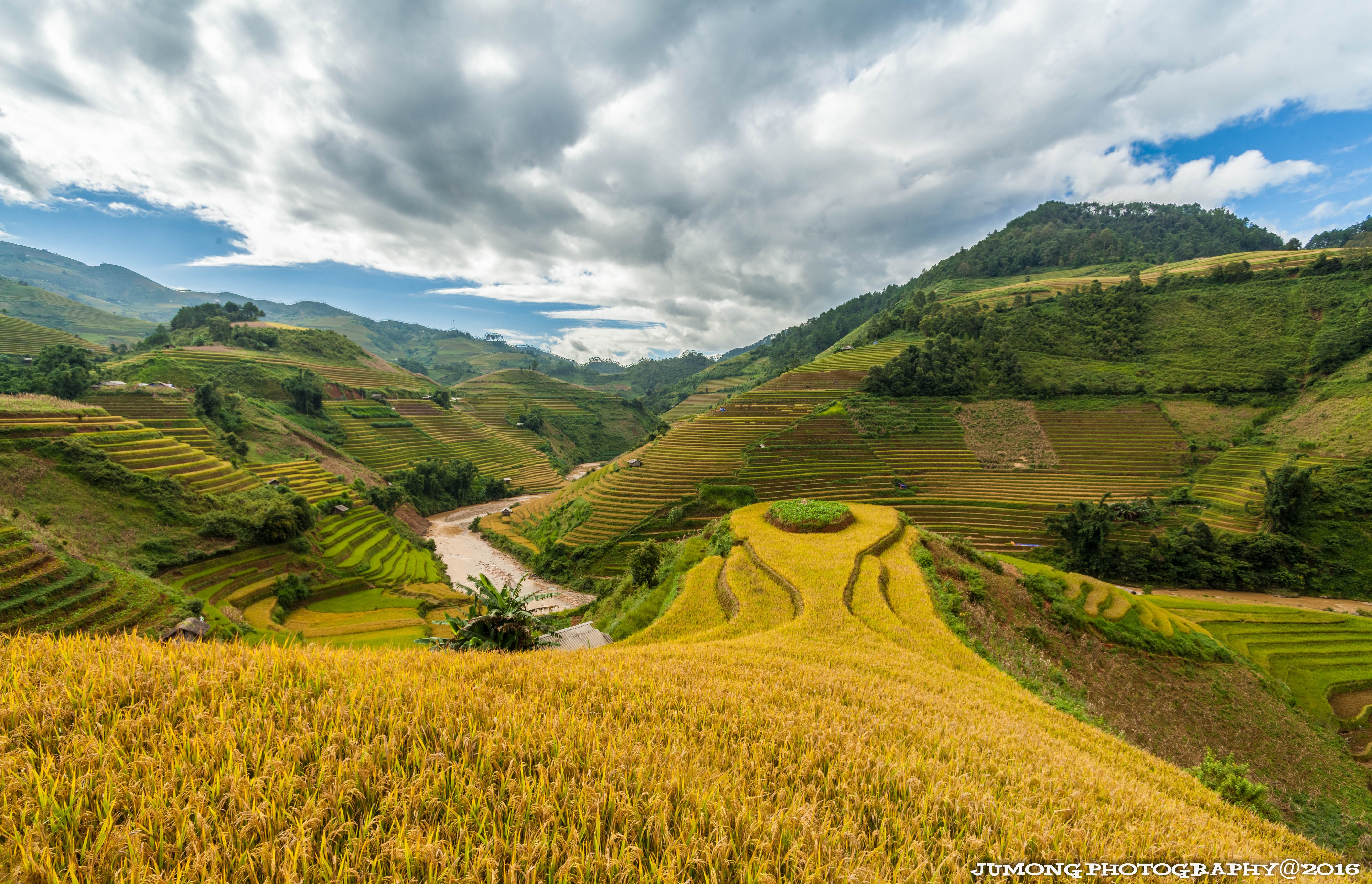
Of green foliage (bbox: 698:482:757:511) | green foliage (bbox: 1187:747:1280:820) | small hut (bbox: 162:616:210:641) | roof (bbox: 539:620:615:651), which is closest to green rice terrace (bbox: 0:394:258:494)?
small hut (bbox: 162:616:210:641)

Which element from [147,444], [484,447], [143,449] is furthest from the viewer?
[484,447]

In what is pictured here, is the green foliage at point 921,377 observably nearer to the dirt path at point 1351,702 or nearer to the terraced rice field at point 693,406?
the dirt path at point 1351,702

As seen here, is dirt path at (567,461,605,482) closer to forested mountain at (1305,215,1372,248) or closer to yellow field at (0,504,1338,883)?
yellow field at (0,504,1338,883)

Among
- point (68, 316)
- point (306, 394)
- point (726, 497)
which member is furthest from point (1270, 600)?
point (68, 316)

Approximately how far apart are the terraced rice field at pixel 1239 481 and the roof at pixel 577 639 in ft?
179

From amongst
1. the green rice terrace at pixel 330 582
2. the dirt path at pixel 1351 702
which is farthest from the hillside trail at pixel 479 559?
the dirt path at pixel 1351 702

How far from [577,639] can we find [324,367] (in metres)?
102

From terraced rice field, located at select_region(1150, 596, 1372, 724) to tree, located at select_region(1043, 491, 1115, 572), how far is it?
604 cm

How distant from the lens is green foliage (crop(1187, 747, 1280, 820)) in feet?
26.3

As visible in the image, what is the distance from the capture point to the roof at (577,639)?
36.5 ft

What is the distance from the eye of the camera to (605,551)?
39938 mm

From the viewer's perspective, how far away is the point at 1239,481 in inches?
1674

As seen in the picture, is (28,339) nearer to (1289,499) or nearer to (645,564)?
(645,564)

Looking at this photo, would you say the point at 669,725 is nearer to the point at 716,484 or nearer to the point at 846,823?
the point at 846,823
